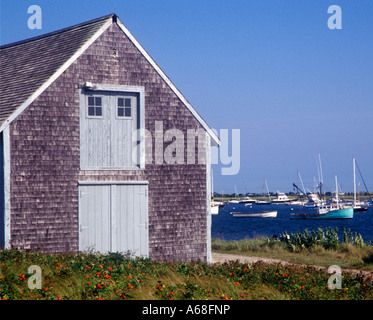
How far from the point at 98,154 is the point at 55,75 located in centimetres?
298

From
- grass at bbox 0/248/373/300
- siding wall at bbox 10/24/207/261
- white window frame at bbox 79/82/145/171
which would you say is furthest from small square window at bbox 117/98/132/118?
grass at bbox 0/248/373/300

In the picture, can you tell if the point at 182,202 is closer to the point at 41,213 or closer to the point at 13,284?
the point at 41,213

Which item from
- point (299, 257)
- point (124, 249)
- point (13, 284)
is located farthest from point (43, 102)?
point (299, 257)

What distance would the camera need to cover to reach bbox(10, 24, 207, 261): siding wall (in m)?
19.6

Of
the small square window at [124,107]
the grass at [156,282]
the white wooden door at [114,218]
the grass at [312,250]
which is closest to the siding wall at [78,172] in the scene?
the white wooden door at [114,218]

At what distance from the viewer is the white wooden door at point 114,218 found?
2056cm

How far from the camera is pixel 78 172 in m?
20.5

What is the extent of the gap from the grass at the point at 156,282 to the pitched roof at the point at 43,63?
5.92m

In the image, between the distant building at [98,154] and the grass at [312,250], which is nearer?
the distant building at [98,154]

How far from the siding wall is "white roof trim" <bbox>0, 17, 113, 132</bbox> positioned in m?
0.15

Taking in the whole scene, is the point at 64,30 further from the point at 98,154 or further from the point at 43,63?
the point at 98,154

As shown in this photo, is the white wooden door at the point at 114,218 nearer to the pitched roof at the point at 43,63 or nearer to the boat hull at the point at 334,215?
the pitched roof at the point at 43,63

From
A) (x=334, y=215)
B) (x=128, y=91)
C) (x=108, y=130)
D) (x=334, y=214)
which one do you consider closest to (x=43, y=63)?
(x=128, y=91)
